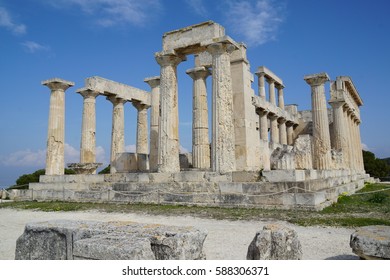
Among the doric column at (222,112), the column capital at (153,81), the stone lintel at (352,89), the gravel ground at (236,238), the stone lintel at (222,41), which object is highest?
the stone lintel at (352,89)

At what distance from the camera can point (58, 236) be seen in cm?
446

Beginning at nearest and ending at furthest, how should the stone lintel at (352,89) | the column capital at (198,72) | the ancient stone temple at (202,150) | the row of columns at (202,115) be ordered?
the ancient stone temple at (202,150)
the row of columns at (202,115)
the column capital at (198,72)
the stone lintel at (352,89)

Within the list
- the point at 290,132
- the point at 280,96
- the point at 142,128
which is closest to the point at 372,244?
the point at 142,128

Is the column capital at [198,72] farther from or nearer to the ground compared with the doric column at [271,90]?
nearer to the ground

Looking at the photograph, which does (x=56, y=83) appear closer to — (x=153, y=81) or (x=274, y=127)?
(x=153, y=81)

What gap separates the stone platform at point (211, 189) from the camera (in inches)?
445

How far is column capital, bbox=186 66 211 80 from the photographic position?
19.6 metres

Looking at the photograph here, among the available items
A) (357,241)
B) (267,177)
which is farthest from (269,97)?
(357,241)

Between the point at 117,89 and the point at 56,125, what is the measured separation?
16.3 ft

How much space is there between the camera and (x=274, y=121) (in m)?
32.2

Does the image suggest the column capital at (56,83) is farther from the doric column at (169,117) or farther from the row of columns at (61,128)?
the doric column at (169,117)

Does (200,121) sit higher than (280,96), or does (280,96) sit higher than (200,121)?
(280,96)

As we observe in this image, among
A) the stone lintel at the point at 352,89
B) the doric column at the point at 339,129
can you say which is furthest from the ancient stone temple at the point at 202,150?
the stone lintel at the point at 352,89

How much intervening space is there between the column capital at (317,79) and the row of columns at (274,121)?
7296mm
